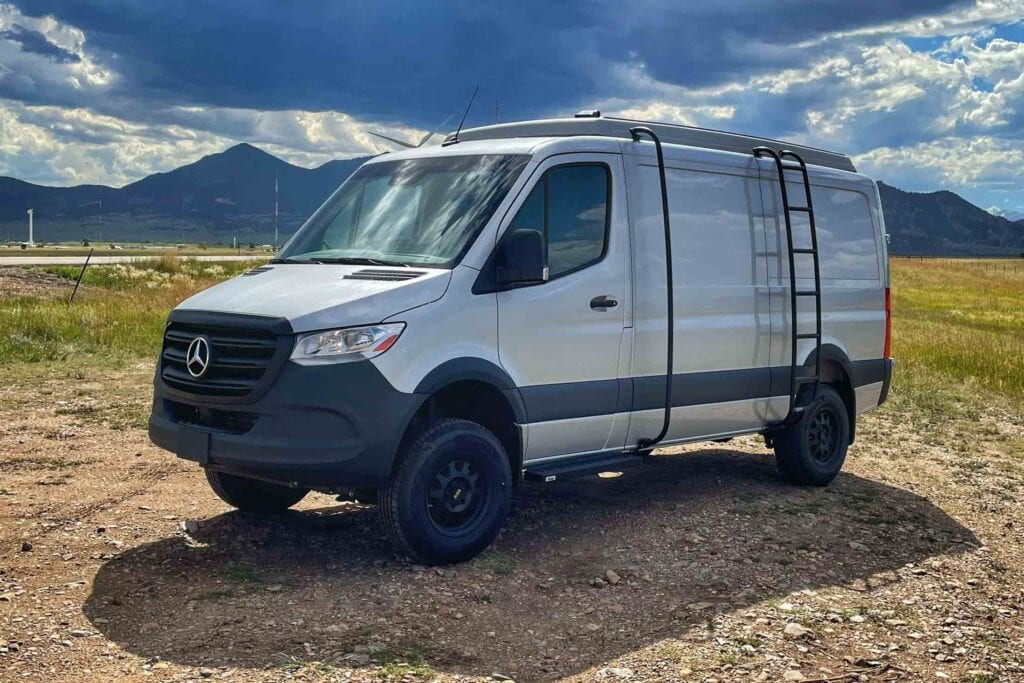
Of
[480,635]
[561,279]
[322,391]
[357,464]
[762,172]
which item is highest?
[762,172]

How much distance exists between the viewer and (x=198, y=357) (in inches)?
242

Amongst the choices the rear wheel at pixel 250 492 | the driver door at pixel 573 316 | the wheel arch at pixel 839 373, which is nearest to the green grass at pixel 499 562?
the driver door at pixel 573 316

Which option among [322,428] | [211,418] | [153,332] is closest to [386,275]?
[322,428]

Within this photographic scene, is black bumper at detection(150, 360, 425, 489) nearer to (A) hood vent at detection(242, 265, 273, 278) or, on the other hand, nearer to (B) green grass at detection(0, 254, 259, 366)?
(A) hood vent at detection(242, 265, 273, 278)

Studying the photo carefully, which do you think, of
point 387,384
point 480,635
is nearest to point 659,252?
point 387,384

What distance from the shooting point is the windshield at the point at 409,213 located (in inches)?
257

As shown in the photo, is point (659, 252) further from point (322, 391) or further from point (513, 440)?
point (322, 391)

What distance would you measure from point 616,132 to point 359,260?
205 cm

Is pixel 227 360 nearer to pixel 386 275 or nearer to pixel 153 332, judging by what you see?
pixel 386 275

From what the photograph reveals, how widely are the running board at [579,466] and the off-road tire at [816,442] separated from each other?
2.01 m

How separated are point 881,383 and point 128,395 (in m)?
8.25

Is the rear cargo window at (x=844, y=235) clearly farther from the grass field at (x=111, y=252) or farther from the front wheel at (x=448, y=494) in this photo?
the grass field at (x=111, y=252)

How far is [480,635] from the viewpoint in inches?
213

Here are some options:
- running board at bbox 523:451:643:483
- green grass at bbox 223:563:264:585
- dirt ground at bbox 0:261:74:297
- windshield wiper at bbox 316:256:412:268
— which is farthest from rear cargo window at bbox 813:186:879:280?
dirt ground at bbox 0:261:74:297
